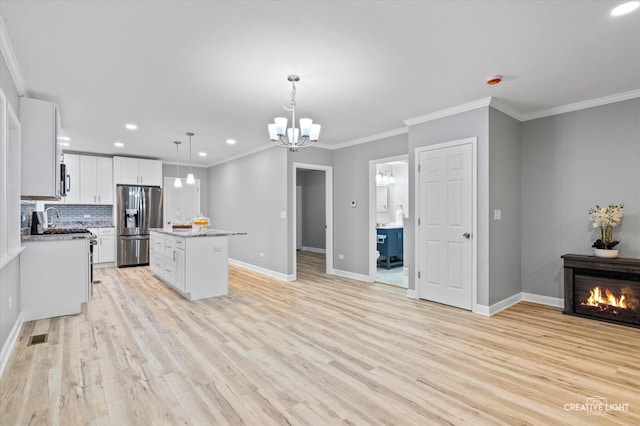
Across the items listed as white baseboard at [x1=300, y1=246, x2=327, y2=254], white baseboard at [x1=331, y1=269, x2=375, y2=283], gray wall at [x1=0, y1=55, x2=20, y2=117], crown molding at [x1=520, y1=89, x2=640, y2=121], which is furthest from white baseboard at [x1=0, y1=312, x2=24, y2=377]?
white baseboard at [x1=300, y1=246, x2=327, y2=254]

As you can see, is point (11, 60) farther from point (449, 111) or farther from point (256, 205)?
point (449, 111)

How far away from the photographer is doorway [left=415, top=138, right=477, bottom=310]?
4070mm

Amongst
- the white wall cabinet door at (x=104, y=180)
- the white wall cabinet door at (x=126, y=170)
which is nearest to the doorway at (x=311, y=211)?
the white wall cabinet door at (x=126, y=170)

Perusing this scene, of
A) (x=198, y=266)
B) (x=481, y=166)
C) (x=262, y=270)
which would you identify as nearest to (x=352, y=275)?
(x=262, y=270)

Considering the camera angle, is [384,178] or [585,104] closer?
[585,104]

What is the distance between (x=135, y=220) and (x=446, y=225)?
6.61 meters

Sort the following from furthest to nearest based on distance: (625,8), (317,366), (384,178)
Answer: (384,178) < (317,366) < (625,8)

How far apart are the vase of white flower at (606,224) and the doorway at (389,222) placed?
226 centimetres

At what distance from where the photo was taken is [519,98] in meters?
3.87

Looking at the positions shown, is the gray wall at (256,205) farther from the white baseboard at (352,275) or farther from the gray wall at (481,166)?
the gray wall at (481,166)

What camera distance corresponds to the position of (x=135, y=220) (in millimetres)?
7426

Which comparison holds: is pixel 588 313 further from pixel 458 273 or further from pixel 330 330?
pixel 330 330

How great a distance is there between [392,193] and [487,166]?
4.40 m

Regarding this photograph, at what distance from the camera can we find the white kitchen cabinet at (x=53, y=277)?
372cm
